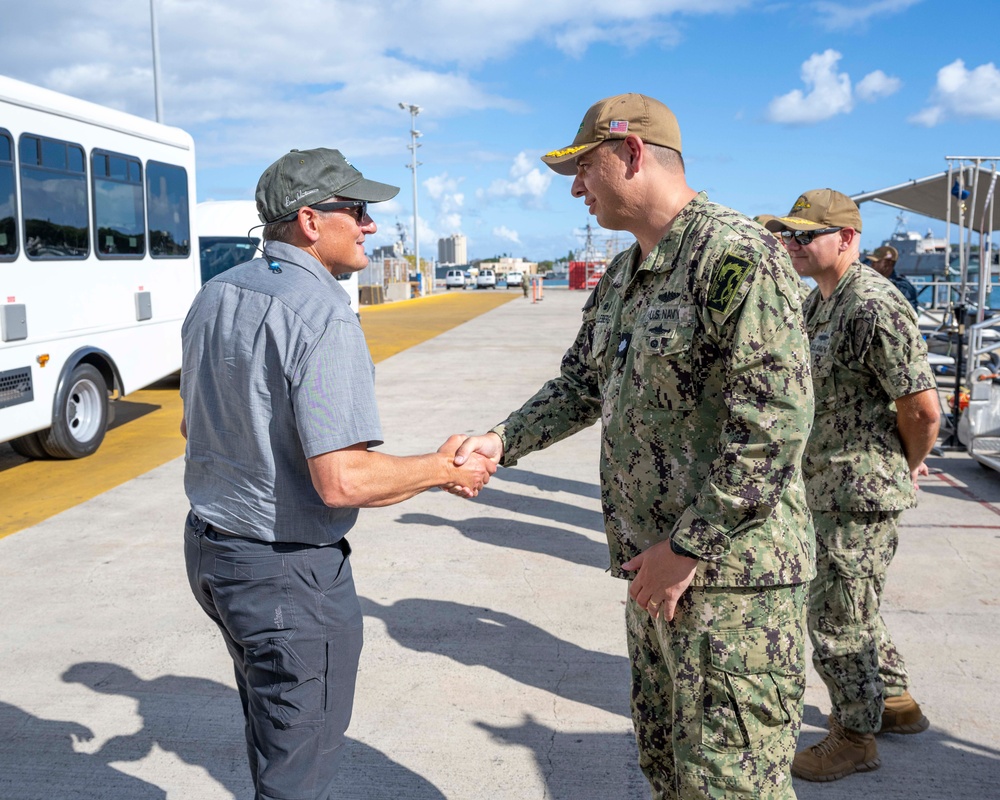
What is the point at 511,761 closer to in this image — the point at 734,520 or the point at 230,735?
the point at 230,735

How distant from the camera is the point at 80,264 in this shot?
8.33 metres

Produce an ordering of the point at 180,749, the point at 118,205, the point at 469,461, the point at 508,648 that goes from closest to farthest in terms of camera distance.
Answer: the point at 469,461 < the point at 180,749 < the point at 508,648 < the point at 118,205

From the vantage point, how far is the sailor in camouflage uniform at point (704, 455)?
78.4 inches

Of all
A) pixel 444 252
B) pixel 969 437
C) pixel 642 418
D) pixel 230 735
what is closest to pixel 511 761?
pixel 230 735

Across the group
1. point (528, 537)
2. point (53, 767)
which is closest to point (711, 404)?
point (53, 767)

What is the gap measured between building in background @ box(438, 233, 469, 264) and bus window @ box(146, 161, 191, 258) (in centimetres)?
14931

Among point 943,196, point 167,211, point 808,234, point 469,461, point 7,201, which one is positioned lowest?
point 469,461

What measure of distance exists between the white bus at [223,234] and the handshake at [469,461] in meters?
12.3

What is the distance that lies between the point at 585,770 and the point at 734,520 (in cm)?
160

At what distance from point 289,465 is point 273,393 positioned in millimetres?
184

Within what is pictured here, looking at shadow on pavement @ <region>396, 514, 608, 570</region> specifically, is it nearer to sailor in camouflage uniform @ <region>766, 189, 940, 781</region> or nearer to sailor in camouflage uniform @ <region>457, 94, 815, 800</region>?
sailor in camouflage uniform @ <region>766, 189, 940, 781</region>

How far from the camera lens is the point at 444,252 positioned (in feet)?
547

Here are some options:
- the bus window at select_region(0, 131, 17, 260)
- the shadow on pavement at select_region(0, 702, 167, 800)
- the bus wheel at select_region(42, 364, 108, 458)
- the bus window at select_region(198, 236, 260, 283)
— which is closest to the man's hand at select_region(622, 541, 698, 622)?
the shadow on pavement at select_region(0, 702, 167, 800)

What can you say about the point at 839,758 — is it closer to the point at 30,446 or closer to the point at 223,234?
the point at 30,446
